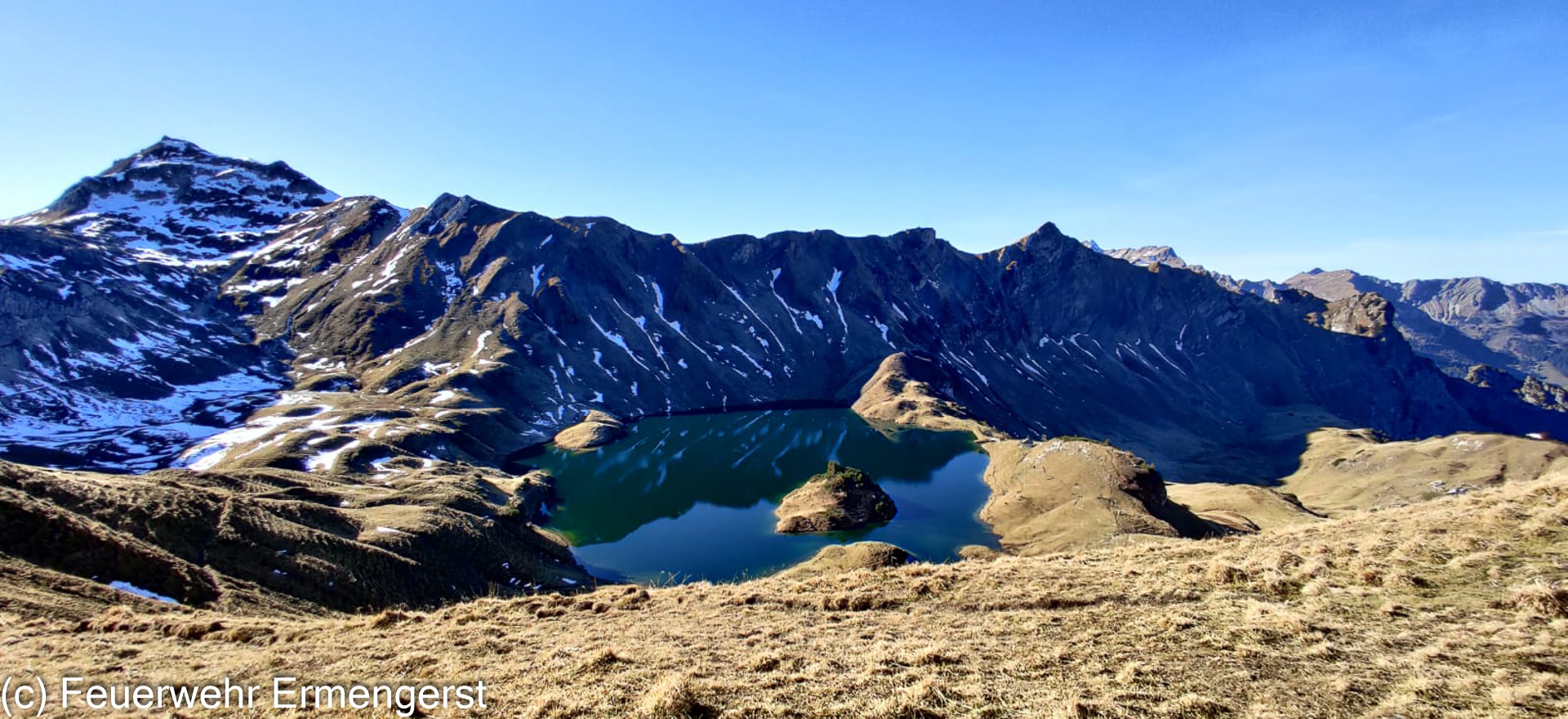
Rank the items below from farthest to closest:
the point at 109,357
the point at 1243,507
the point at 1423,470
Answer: the point at 109,357, the point at 1423,470, the point at 1243,507

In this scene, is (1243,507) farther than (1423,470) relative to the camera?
No

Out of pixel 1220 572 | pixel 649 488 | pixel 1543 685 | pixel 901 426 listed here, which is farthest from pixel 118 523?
pixel 901 426

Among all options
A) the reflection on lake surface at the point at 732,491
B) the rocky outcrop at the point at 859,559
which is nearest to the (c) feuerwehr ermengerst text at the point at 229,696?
→ the reflection on lake surface at the point at 732,491

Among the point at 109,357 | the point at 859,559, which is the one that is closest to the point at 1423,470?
the point at 859,559

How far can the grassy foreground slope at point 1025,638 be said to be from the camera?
12.9 meters

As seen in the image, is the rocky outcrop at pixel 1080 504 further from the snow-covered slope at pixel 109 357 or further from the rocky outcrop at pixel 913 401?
the snow-covered slope at pixel 109 357

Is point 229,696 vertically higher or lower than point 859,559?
higher

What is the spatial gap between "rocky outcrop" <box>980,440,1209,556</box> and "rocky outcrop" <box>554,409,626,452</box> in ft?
260

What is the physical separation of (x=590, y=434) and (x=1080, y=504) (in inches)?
3776

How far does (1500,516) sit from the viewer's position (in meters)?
20.3

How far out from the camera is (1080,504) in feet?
245

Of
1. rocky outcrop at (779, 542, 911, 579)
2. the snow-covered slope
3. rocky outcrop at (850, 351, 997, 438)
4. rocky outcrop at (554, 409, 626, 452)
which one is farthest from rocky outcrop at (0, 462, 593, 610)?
rocky outcrop at (850, 351, 997, 438)

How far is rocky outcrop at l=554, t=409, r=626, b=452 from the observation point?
430 feet

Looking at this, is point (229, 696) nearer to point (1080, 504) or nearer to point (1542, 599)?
point (1542, 599)
